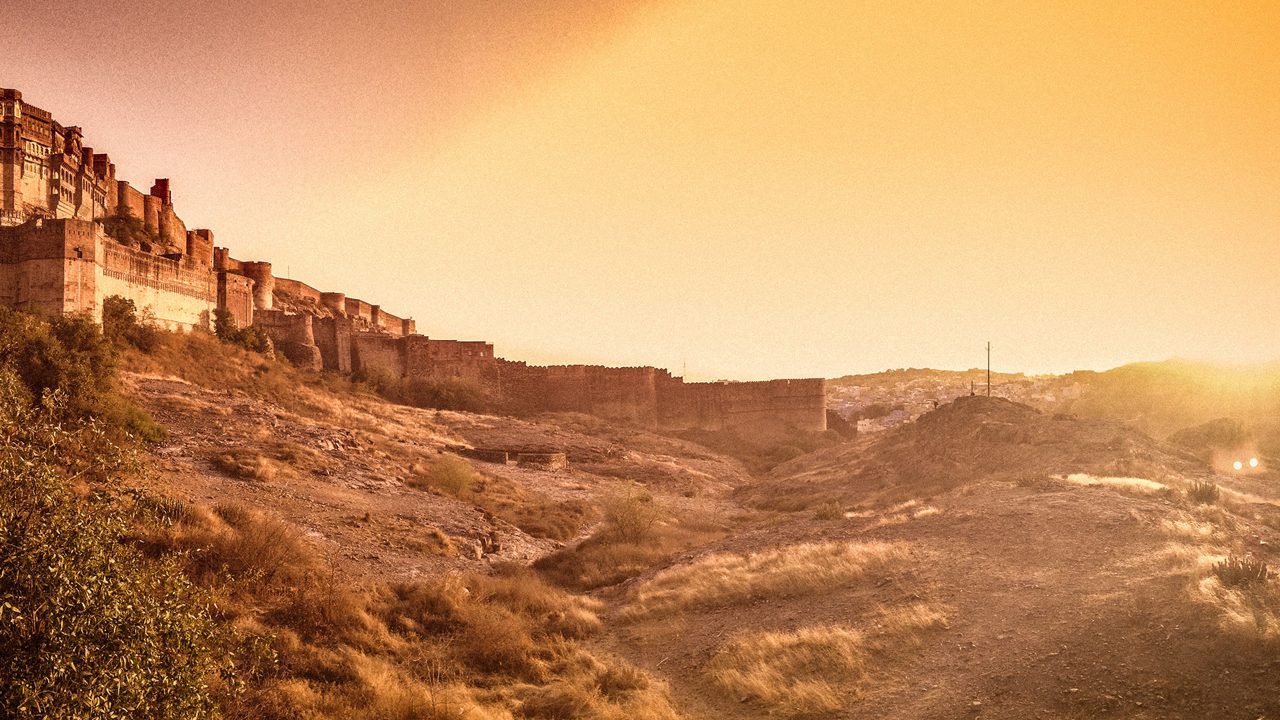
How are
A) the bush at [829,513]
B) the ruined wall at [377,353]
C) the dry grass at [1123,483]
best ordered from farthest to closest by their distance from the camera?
1. the ruined wall at [377,353]
2. the bush at [829,513]
3. the dry grass at [1123,483]

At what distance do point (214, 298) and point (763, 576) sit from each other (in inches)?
1203

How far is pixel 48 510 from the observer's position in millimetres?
5059

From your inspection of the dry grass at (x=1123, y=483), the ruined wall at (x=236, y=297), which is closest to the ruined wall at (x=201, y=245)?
the ruined wall at (x=236, y=297)

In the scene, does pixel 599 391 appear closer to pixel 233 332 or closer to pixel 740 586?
pixel 233 332

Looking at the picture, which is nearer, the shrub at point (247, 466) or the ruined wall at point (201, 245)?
the shrub at point (247, 466)

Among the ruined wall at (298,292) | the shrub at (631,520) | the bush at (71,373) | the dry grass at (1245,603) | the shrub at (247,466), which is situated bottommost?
the shrub at (631,520)

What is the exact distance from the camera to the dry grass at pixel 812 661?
8.45 m

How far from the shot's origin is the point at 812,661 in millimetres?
9406

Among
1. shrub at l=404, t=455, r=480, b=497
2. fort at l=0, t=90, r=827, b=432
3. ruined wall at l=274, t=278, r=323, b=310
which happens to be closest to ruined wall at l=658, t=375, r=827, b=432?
fort at l=0, t=90, r=827, b=432

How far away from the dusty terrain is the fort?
19.1 ft

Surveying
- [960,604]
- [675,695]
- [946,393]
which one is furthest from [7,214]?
[946,393]

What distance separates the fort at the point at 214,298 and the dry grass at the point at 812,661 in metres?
25.1

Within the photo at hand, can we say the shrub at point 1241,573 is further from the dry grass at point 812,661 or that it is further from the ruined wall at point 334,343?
the ruined wall at point 334,343

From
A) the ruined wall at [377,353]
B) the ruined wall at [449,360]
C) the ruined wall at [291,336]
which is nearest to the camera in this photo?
the ruined wall at [291,336]
